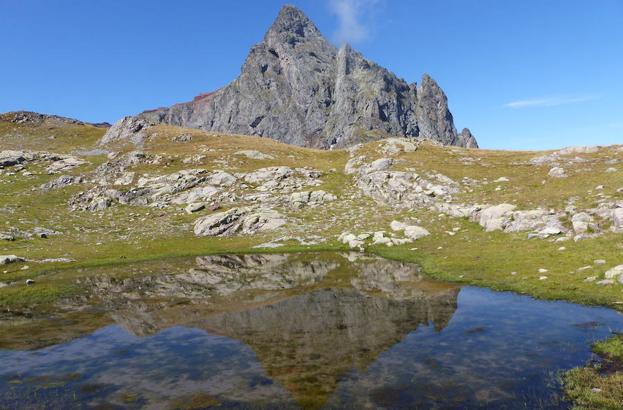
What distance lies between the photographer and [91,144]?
386 ft

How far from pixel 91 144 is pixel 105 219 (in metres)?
62.7

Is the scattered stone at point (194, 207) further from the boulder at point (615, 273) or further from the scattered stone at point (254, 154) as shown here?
the boulder at point (615, 273)

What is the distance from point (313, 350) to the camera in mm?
20078

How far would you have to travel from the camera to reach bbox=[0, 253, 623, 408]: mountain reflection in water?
51.5 feet

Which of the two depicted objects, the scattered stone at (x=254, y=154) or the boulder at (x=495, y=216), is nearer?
the boulder at (x=495, y=216)

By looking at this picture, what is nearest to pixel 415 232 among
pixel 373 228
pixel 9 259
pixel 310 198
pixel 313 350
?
pixel 373 228

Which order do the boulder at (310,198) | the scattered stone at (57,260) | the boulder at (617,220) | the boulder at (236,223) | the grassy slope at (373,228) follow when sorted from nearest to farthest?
the grassy slope at (373,228) → the boulder at (617,220) → the scattered stone at (57,260) → the boulder at (236,223) → the boulder at (310,198)

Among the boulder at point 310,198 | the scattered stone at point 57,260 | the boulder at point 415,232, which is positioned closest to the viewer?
the scattered stone at point 57,260

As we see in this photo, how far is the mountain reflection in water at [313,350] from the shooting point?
1569 centimetres

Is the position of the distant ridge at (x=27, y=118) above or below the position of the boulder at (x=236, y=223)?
above

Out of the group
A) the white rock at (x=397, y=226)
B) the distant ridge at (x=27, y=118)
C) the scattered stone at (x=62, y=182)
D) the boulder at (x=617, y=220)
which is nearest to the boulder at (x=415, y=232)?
the white rock at (x=397, y=226)

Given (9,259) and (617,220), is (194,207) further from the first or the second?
(617,220)

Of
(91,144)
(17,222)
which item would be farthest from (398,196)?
(91,144)

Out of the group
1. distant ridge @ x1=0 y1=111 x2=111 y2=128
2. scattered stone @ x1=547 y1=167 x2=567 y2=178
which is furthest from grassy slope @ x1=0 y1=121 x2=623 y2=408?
distant ridge @ x1=0 y1=111 x2=111 y2=128
